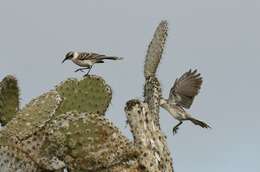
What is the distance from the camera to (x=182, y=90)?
9.44 metres

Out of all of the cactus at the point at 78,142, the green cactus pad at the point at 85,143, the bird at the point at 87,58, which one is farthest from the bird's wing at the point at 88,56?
the green cactus pad at the point at 85,143

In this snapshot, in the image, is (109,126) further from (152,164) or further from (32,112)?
(32,112)

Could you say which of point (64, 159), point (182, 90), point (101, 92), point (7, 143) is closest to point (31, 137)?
point (7, 143)

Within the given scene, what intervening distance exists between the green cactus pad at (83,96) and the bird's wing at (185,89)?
174cm

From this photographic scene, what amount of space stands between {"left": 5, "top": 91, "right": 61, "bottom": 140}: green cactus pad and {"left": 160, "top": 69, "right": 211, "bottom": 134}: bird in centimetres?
243

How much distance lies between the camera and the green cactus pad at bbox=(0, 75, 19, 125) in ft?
23.7

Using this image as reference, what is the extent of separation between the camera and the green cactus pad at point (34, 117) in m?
5.92

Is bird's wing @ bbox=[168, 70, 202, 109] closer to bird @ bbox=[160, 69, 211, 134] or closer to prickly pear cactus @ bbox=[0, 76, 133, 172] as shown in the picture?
bird @ bbox=[160, 69, 211, 134]

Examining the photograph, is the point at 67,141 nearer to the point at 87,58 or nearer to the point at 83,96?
the point at 83,96

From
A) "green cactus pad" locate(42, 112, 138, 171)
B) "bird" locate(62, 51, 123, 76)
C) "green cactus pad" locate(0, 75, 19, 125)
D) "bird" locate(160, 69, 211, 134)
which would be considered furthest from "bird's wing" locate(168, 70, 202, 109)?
"green cactus pad" locate(42, 112, 138, 171)

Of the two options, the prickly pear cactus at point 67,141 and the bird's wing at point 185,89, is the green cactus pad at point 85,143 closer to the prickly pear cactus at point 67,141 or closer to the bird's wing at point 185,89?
the prickly pear cactus at point 67,141

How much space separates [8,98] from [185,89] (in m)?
2.93

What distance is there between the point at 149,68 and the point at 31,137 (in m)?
2.28

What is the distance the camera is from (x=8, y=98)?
7.26 m
